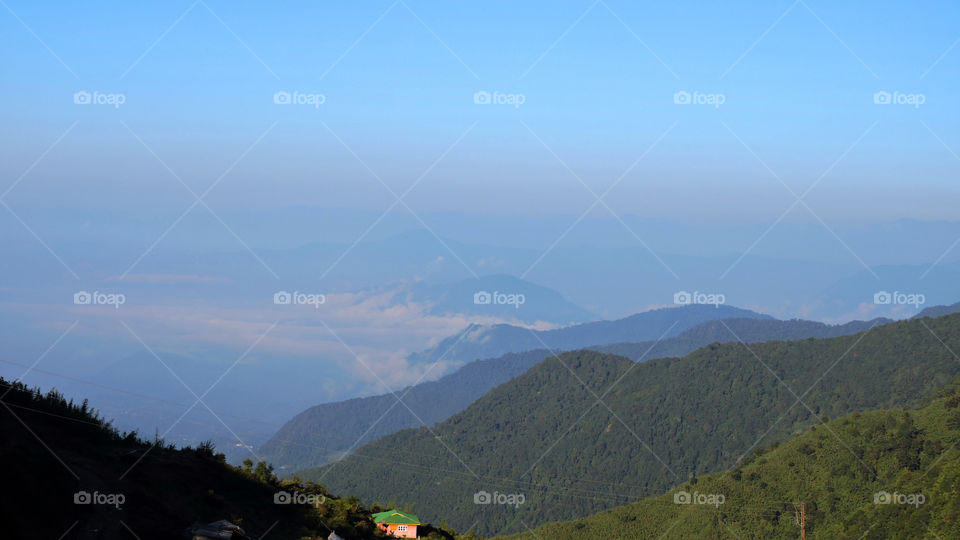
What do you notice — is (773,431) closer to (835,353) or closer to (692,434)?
(692,434)

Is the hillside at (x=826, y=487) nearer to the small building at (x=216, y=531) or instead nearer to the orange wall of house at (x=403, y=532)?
the orange wall of house at (x=403, y=532)

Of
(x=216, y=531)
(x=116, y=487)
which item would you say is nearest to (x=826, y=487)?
(x=216, y=531)

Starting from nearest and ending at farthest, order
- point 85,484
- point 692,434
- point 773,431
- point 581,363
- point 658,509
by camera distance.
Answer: point 85,484, point 658,509, point 773,431, point 692,434, point 581,363

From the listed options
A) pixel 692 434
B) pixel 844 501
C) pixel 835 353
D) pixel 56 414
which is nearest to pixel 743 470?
pixel 844 501

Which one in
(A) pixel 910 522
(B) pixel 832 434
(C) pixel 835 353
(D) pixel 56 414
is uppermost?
(C) pixel 835 353

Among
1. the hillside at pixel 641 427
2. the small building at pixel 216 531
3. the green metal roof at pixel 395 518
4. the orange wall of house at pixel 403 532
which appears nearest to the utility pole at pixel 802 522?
the orange wall of house at pixel 403 532

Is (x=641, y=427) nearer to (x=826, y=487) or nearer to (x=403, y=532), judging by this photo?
(x=826, y=487)

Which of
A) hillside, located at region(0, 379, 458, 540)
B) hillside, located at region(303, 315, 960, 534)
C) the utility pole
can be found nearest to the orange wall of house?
hillside, located at region(0, 379, 458, 540)
